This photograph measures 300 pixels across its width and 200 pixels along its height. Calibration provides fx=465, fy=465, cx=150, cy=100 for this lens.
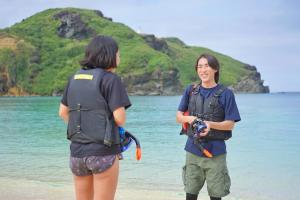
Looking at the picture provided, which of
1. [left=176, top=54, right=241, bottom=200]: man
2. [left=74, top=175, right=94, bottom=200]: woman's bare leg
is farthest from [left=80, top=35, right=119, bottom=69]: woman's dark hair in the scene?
[left=176, top=54, right=241, bottom=200]: man

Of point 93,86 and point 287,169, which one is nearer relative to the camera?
point 93,86

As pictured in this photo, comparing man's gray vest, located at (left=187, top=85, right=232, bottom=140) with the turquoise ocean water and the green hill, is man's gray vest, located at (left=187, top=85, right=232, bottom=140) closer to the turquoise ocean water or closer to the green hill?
the turquoise ocean water

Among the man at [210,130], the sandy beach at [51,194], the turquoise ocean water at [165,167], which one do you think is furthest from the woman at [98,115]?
the turquoise ocean water at [165,167]

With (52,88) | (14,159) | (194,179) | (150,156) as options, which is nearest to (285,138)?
(150,156)

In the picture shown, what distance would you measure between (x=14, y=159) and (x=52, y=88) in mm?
150451

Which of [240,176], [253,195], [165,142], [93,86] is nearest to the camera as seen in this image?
[93,86]

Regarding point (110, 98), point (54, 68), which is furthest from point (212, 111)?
point (54, 68)

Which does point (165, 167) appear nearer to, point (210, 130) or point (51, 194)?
point (51, 194)

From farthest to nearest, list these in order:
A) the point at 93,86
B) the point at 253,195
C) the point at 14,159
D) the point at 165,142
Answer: the point at 165,142 < the point at 14,159 < the point at 253,195 < the point at 93,86

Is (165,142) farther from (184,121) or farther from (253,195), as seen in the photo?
(184,121)

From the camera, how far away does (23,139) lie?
85.8 ft

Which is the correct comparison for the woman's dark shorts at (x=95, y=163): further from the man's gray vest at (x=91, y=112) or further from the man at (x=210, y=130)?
the man at (x=210, y=130)

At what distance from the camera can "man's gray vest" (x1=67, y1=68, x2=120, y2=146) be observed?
Result: 13.7 feet

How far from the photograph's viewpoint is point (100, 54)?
4.30m
